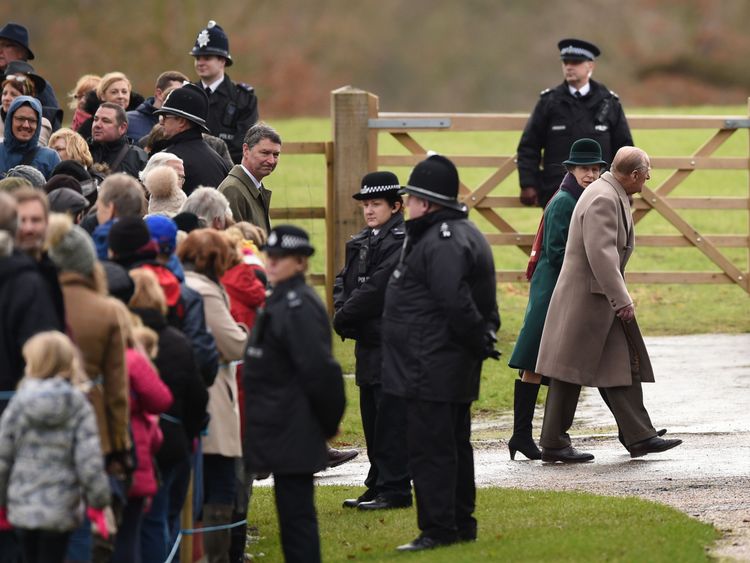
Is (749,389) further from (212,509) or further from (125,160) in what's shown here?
(212,509)

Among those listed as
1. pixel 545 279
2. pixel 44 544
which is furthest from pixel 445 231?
pixel 545 279

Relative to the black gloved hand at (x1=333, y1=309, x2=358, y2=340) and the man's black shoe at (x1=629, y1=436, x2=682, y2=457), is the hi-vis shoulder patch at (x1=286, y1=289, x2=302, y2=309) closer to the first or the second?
the black gloved hand at (x1=333, y1=309, x2=358, y2=340)

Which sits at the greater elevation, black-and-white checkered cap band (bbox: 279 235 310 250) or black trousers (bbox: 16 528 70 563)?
black-and-white checkered cap band (bbox: 279 235 310 250)

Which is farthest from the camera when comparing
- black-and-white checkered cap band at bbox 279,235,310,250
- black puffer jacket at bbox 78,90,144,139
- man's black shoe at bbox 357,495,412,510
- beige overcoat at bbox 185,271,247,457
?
black puffer jacket at bbox 78,90,144,139

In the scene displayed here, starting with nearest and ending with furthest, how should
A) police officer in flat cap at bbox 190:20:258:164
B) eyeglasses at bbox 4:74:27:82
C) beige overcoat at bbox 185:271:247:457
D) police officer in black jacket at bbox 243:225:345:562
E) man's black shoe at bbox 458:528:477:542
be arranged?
police officer in black jacket at bbox 243:225:345:562
beige overcoat at bbox 185:271:247:457
man's black shoe at bbox 458:528:477:542
eyeglasses at bbox 4:74:27:82
police officer in flat cap at bbox 190:20:258:164

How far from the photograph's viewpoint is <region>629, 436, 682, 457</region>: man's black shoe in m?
11.2

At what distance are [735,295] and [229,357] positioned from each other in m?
12.6

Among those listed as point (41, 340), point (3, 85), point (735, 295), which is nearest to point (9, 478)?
point (41, 340)

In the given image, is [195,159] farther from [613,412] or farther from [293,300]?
[293,300]

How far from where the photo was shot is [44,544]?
6.84 meters

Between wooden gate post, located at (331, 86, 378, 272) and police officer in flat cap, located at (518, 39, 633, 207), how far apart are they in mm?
1615

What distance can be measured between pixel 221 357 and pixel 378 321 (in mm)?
1924

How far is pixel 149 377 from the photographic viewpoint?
7.28 meters

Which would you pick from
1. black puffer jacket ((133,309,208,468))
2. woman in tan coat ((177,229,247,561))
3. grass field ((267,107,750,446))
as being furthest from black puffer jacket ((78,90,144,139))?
black puffer jacket ((133,309,208,468))
